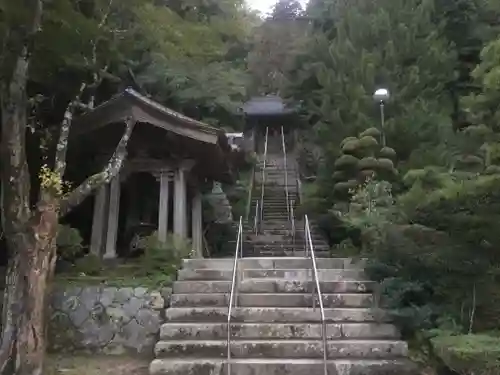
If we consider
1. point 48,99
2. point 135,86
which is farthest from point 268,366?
point 135,86

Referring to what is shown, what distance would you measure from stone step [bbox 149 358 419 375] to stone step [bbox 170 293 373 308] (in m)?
1.22

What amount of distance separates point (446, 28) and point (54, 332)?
48.1 ft

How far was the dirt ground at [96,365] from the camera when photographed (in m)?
6.82

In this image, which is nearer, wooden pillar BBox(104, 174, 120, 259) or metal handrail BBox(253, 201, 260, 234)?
wooden pillar BBox(104, 174, 120, 259)

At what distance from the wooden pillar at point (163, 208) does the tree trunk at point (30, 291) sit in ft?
9.17

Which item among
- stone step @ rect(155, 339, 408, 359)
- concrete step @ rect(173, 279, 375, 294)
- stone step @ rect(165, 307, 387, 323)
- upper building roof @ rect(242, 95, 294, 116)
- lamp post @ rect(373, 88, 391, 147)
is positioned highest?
upper building roof @ rect(242, 95, 294, 116)

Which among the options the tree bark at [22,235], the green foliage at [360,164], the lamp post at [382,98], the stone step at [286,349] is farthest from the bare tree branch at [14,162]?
the lamp post at [382,98]

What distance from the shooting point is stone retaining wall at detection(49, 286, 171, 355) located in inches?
297

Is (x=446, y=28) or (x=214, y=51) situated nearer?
(x=214, y=51)

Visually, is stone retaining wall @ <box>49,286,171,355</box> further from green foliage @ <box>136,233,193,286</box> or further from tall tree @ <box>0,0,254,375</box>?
tall tree @ <box>0,0,254,375</box>

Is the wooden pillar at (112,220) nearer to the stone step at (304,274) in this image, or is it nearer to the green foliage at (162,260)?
the green foliage at (162,260)

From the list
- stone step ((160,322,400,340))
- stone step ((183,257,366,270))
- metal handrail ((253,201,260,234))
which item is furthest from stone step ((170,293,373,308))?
metal handrail ((253,201,260,234))

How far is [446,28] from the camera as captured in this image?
1730cm

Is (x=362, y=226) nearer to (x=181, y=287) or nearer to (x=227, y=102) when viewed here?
(x=181, y=287)
